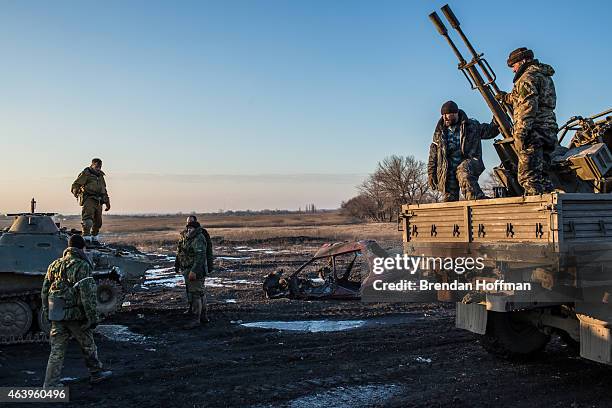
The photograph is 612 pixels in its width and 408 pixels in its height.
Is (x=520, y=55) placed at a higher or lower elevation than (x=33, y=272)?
higher

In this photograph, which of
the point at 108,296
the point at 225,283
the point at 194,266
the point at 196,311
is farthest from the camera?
the point at 225,283

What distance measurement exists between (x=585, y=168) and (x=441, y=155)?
1630mm

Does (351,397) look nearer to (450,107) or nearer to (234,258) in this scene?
(450,107)

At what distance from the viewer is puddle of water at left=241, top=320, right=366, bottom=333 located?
926cm

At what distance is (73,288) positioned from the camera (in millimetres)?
6355

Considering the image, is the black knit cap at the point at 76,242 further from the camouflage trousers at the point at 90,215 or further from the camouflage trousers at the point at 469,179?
the camouflage trousers at the point at 90,215

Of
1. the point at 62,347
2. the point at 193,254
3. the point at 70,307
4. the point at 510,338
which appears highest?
the point at 193,254

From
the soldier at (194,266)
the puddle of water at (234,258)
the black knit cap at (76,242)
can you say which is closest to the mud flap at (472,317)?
the black knit cap at (76,242)

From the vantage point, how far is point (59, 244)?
1016 cm

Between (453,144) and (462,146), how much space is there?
14 centimetres

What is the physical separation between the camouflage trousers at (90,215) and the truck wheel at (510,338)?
27.0 ft

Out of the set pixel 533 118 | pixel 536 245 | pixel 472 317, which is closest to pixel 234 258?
pixel 472 317

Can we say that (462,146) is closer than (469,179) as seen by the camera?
No

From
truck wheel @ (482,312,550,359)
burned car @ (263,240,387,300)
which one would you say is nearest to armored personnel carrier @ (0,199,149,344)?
burned car @ (263,240,387,300)
